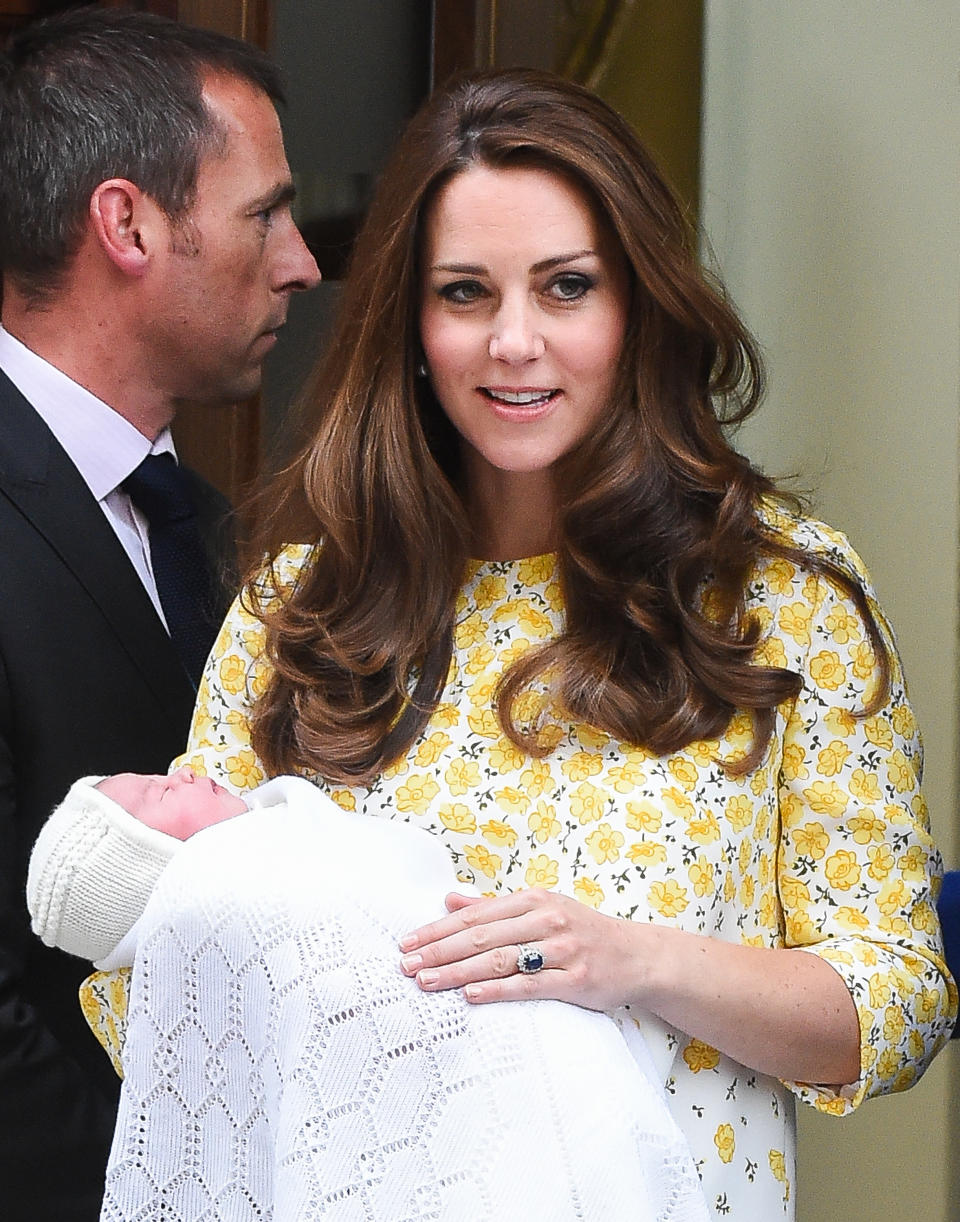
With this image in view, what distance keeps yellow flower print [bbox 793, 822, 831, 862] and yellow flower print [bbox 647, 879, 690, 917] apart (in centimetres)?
14

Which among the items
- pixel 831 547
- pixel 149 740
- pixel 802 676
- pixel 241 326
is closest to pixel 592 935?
pixel 802 676

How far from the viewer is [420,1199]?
1.56 meters

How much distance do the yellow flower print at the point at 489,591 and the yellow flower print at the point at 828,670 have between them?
0.37 meters

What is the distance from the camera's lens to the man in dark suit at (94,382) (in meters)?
2.09

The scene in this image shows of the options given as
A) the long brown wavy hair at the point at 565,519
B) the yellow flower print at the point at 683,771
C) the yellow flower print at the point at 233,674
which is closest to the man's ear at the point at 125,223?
the long brown wavy hair at the point at 565,519

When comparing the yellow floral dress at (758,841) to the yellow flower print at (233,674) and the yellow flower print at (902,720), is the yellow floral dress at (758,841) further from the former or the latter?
the yellow flower print at (233,674)

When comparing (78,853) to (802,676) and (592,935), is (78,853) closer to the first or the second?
(592,935)

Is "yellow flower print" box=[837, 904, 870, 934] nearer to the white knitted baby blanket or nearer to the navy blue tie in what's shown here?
the white knitted baby blanket

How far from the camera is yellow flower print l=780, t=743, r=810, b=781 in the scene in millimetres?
1783

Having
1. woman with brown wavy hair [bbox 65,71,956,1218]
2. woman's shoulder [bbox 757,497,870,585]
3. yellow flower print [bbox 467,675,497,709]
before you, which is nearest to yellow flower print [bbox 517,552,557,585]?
woman with brown wavy hair [bbox 65,71,956,1218]

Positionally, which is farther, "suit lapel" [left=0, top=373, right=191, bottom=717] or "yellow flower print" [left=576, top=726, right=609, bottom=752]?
"suit lapel" [left=0, top=373, right=191, bottom=717]

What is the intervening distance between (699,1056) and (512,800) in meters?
0.30

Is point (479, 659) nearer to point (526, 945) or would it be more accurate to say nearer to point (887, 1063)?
point (526, 945)

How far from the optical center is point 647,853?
5.70 ft
